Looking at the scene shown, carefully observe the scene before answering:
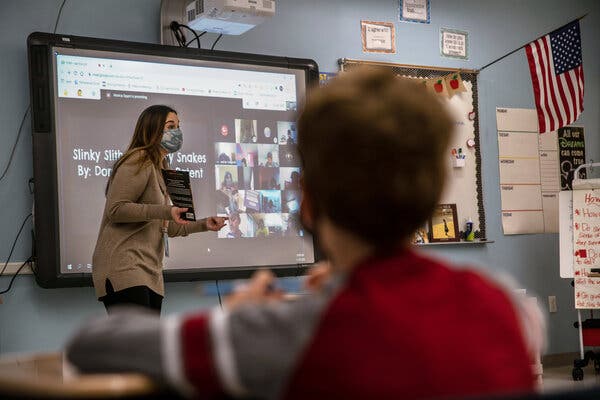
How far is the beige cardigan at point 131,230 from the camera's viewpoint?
10.2 feet

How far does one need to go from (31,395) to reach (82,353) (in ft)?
0.27

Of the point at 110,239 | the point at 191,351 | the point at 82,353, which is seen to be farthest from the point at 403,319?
the point at 110,239

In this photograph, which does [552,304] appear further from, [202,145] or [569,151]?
[202,145]

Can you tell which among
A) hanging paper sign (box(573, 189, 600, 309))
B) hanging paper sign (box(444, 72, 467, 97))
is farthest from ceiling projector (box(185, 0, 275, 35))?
hanging paper sign (box(573, 189, 600, 309))

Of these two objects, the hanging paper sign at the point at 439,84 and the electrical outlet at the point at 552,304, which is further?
the electrical outlet at the point at 552,304

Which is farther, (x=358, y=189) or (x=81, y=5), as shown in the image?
(x=81, y=5)

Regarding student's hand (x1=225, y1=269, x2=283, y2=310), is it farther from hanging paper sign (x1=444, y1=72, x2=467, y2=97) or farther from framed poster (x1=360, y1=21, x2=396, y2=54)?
hanging paper sign (x1=444, y1=72, x2=467, y2=97)

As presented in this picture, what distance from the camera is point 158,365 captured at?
772 mm

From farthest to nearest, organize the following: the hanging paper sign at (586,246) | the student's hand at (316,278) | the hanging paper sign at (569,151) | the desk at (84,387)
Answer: the hanging paper sign at (569,151), the hanging paper sign at (586,246), the student's hand at (316,278), the desk at (84,387)

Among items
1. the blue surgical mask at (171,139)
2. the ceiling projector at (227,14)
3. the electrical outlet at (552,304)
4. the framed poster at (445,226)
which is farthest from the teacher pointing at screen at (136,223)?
the electrical outlet at (552,304)

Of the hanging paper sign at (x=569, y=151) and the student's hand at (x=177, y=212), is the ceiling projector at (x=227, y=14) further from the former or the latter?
the hanging paper sign at (x=569, y=151)

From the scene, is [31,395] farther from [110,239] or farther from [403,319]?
[110,239]

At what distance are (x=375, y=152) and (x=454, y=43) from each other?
15.9ft

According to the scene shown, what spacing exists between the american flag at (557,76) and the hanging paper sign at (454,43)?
0.52 meters
